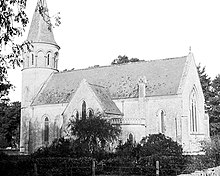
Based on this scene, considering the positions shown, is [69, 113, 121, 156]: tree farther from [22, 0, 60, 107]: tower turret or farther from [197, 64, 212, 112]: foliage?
[197, 64, 212, 112]: foliage

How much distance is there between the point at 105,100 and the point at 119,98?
6.76 ft

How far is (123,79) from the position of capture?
44719 mm

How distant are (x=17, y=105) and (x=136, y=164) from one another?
51.9 m

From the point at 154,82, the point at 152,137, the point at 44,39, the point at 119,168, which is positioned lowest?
the point at 119,168

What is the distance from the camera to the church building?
130 feet

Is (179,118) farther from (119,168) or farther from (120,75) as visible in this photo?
(119,168)

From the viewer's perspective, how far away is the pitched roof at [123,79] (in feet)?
137

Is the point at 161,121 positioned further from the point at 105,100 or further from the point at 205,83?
the point at 205,83

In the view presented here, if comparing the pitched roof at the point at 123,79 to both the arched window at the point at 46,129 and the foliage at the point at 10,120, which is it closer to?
the arched window at the point at 46,129

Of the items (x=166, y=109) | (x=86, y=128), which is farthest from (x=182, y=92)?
(x=86, y=128)

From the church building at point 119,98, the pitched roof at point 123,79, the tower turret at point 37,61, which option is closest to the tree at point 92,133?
the church building at point 119,98

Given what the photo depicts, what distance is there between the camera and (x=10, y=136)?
71562mm

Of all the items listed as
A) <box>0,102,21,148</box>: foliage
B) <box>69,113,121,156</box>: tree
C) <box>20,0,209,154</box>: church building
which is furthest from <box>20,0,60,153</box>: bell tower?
<box>69,113,121,156</box>: tree

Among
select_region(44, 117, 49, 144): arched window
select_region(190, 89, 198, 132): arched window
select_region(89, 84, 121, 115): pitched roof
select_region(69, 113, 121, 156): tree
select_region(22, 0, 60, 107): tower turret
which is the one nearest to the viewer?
select_region(69, 113, 121, 156): tree
